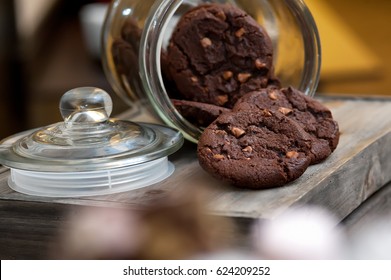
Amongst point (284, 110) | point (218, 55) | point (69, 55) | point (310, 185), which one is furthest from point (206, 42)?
point (69, 55)

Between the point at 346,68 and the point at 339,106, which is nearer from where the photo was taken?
the point at 339,106

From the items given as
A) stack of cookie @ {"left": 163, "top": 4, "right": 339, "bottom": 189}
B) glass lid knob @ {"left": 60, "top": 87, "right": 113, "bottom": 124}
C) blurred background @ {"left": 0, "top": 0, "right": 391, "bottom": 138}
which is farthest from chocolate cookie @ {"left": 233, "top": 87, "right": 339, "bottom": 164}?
blurred background @ {"left": 0, "top": 0, "right": 391, "bottom": 138}

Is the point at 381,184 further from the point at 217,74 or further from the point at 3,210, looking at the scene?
the point at 3,210

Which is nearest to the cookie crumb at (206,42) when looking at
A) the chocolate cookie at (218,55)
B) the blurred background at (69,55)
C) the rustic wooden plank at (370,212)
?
the chocolate cookie at (218,55)

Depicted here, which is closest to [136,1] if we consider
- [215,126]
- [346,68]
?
[215,126]

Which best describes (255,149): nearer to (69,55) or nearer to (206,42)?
(206,42)
